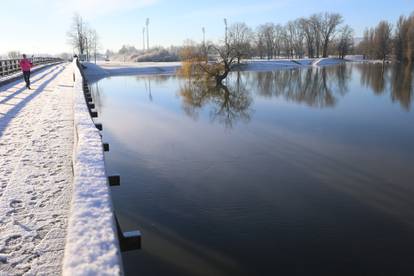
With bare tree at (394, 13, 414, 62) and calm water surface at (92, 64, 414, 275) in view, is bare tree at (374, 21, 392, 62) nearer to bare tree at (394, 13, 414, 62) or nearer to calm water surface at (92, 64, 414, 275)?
bare tree at (394, 13, 414, 62)

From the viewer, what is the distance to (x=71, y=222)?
12.9 feet

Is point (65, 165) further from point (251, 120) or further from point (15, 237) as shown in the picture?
point (251, 120)

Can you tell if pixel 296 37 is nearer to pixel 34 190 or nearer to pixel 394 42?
pixel 394 42

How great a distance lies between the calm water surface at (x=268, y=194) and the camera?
5.75 meters

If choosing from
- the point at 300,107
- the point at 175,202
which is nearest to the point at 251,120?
the point at 300,107

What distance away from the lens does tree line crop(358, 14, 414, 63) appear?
266 feet

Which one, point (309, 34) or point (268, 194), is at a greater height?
point (309, 34)

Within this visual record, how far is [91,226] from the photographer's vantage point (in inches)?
151

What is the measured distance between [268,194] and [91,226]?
191 inches

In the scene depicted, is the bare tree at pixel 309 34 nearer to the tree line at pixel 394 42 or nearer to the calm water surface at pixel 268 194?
the tree line at pixel 394 42

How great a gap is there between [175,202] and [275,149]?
493 centimetres

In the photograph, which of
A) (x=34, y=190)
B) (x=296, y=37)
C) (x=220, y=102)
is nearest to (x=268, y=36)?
(x=296, y=37)

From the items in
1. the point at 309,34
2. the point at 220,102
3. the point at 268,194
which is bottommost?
the point at 268,194

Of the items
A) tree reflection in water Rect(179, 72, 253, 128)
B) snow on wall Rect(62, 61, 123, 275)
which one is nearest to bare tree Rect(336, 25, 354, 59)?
tree reflection in water Rect(179, 72, 253, 128)
